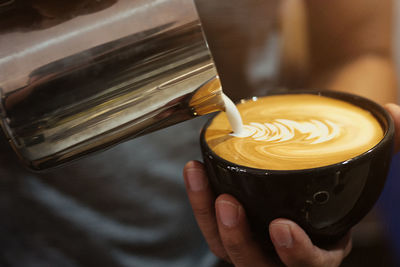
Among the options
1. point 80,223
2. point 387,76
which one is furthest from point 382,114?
point 80,223

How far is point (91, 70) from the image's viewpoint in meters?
0.39

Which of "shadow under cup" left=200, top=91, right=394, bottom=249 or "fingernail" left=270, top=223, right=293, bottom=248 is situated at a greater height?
"shadow under cup" left=200, top=91, right=394, bottom=249

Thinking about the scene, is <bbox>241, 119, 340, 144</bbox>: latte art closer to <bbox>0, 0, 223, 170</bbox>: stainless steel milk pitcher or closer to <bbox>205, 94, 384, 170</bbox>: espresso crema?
<bbox>205, 94, 384, 170</bbox>: espresso crema

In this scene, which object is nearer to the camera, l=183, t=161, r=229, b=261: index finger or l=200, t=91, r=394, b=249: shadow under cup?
l=200, t=91, r=394, b=249: shadow under cup

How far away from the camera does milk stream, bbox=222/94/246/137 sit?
506mm

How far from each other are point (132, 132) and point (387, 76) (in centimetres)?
81

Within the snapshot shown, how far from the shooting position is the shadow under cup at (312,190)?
1.29 ft

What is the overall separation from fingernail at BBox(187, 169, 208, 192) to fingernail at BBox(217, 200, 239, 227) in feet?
0.22

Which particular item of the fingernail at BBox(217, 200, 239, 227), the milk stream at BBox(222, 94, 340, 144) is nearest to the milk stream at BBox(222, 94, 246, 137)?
the milk stream at BBox(222, 94, 340, 144)

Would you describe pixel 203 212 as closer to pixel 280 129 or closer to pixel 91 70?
pixel 280 129

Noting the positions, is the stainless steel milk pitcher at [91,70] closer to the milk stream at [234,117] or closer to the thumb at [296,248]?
the milk stream at [234,117]

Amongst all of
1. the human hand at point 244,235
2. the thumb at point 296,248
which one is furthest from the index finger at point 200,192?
the thumb at point 296,248

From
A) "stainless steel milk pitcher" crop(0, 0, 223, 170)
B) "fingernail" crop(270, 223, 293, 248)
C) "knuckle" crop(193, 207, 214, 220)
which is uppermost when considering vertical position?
"stainless steel milk pitcher" crop(0, 0, 223, 170)

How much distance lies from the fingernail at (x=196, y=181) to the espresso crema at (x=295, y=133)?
2.1 inches
